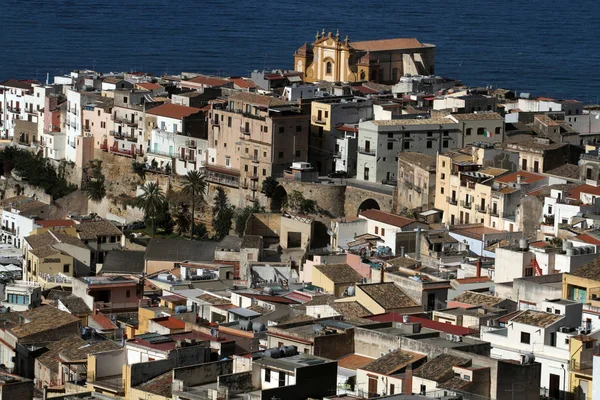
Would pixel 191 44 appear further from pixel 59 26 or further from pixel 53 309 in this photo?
pixel 53 309

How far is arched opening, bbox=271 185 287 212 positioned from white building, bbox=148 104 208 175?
4.04 m

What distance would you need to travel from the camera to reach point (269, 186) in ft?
198

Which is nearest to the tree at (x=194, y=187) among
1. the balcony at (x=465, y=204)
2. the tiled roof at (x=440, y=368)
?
the balcony at (x=465, y=204)

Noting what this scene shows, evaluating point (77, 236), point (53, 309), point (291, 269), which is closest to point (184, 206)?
point (77, 236)

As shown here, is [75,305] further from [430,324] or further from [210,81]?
[210,81]

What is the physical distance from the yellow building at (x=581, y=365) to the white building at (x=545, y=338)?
0.12 meters

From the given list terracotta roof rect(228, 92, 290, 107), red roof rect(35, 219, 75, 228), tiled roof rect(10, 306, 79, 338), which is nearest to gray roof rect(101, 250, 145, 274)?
red roof rect(35, 219, 75, 228)

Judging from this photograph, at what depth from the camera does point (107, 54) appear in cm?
11244

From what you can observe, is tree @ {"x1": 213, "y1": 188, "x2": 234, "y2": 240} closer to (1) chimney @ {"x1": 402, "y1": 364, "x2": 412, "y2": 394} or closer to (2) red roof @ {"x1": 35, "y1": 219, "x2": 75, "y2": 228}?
(2) red roof @ {"x1": 35, "y1": 219, "x2": 75, "y2": 228}

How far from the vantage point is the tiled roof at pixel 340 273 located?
151ft

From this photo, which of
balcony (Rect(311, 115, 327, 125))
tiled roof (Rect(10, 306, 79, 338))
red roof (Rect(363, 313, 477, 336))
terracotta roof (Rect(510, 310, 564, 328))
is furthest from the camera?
balcony (Rect(311, 115, 327, 125))

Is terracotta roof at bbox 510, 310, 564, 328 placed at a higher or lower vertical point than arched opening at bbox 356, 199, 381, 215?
higher

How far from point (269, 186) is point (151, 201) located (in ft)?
13.6

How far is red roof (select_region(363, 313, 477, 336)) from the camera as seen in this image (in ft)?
121
